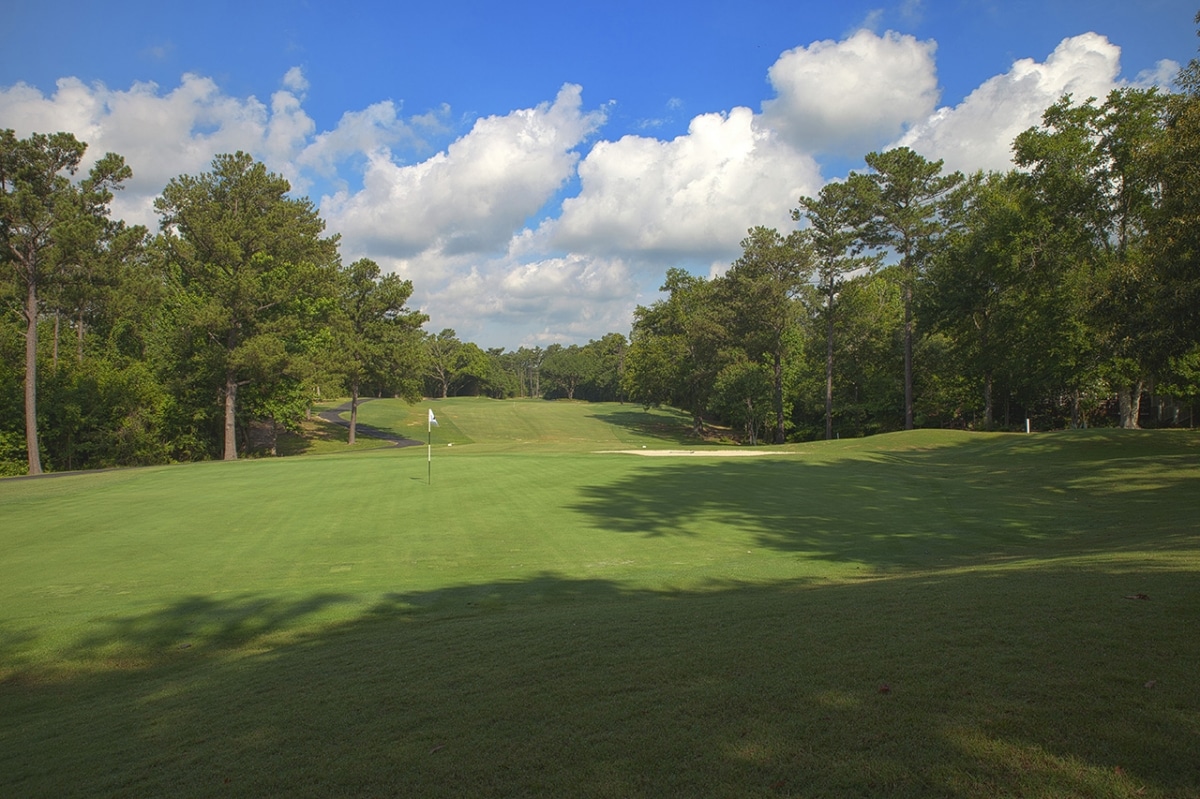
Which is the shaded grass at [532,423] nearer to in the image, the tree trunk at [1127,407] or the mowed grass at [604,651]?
the tree trunk at [1127,407]

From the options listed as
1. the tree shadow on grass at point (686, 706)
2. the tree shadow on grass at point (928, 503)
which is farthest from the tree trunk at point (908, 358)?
the tree shadow on grass at point (686, 706)

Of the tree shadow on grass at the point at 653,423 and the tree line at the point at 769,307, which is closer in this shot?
the tree line at the point at 769,307

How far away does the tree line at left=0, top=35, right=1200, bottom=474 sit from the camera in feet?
107

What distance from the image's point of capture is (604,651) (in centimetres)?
585

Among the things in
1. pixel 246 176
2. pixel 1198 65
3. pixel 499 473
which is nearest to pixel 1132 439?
pixel 1198 65

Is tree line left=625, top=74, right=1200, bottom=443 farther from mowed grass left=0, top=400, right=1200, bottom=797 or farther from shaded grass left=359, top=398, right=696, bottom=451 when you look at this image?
mowed grass left=0, top=400, right=1200, bottom=797

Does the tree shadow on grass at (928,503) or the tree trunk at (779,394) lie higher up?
the tree trunk at (779,394)

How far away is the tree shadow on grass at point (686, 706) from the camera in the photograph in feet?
11.4

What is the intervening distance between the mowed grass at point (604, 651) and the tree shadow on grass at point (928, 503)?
0.17m

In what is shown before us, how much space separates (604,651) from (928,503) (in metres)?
15.2

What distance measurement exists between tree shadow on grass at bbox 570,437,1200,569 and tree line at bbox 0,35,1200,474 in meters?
5.54

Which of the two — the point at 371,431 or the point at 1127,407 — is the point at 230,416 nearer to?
the point at 371,431

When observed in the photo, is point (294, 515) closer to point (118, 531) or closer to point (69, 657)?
point (118, 531)

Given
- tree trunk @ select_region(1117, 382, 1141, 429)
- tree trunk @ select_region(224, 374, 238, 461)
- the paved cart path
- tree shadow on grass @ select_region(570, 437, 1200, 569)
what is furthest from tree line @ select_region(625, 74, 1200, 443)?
tree trunk @ select_region(224, 374, 238, 461)
